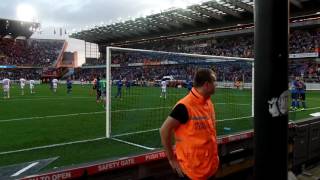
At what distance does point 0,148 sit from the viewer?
10180 millimetres

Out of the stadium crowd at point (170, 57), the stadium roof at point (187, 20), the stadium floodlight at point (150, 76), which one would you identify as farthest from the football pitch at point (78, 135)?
the stadium roof at point (187, 20)

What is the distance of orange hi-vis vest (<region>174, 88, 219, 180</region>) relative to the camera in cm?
374

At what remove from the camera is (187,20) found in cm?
6019

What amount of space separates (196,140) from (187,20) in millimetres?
57534

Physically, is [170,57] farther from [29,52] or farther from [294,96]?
[29,52]

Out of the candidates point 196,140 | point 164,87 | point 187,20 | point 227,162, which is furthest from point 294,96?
point 187,20

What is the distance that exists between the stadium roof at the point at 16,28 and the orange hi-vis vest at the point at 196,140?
85022 mm

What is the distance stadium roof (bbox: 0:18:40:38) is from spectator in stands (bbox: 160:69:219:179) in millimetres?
85031

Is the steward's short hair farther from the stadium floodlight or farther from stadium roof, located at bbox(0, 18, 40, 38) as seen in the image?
stadium roof, located at bbox(0, 18, 40, 38)

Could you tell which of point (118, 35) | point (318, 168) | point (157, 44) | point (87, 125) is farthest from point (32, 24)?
point (318, 168)

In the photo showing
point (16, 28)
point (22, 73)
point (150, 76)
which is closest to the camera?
point (150, 76)

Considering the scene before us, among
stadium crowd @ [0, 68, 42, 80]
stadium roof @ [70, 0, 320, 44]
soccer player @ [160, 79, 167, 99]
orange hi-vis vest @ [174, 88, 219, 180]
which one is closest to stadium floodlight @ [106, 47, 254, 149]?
soccer player @ [160, 79, 167, 99]

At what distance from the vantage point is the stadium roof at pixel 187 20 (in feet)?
A: 160

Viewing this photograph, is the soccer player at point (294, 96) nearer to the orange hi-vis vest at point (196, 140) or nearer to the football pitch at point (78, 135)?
the football pitch at point (78, 135)
